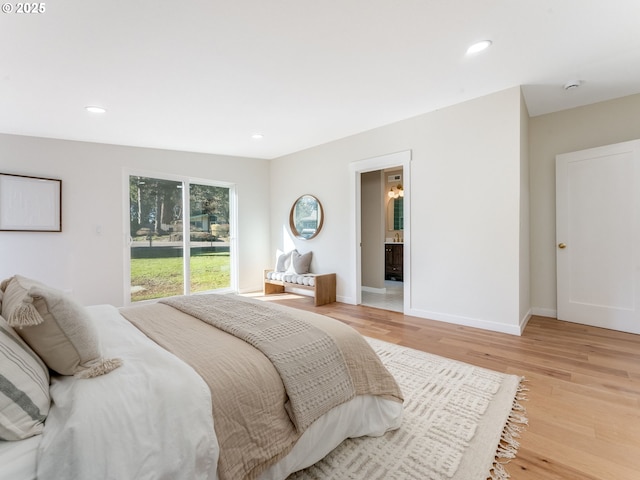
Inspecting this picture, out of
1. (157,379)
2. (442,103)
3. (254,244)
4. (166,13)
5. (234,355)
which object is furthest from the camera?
(254,244)

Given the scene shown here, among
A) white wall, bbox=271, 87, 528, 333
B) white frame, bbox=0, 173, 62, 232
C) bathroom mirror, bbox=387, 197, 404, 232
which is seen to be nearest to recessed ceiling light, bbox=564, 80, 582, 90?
white wall, bbox=271, 87, 528, 333

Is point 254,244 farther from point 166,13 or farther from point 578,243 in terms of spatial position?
point 578,243

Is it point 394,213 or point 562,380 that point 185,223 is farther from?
point 562,380

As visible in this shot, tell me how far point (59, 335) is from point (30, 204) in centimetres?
394

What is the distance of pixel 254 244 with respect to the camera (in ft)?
18.5

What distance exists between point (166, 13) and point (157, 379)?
213 centimetres

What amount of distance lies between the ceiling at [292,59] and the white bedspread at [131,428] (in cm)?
208

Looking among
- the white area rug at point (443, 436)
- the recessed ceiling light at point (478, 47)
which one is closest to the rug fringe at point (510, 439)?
the white area rug at point (443, 436)

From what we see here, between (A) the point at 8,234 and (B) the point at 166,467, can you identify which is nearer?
(B) the point at 166,467

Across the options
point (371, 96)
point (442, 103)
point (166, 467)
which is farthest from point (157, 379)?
point (442, 103)

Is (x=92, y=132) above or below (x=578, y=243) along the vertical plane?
above

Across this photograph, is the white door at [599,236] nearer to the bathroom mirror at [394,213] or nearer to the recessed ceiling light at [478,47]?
the recessed ceiling light at [478,47]

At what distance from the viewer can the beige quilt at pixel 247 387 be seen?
103cm

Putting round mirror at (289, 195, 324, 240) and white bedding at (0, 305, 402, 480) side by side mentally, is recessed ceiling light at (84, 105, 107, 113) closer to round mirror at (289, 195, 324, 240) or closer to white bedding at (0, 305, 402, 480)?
round mirror at (289, 195, 324, 240)
